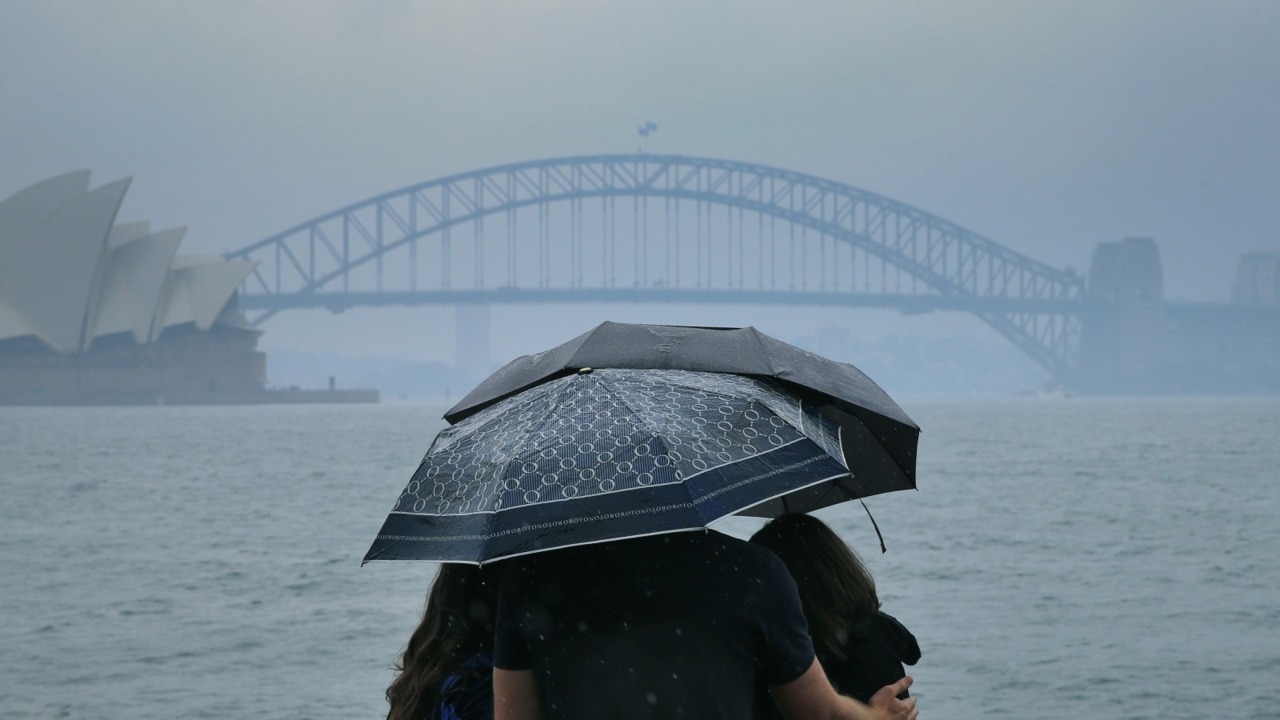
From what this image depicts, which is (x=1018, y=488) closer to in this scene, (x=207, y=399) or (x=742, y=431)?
(x=742, y=431)

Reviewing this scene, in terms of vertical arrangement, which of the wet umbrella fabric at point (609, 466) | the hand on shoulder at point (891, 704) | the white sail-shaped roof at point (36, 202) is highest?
the white sail-shaped roof at point (36, 202)

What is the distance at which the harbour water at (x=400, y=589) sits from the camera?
650 cm

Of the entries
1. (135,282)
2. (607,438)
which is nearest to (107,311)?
(135,282)

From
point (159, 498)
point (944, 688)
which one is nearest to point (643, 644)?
point (944, 688)

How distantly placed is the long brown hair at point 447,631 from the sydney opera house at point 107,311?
46456mm

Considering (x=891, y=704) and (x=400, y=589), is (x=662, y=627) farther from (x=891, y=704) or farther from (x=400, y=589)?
(x=400, y=589)

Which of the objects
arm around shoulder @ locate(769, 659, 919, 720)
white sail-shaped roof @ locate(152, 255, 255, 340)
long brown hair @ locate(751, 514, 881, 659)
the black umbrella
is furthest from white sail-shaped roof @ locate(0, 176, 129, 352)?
arm around shoulder @ locate(769, 659, 919, 720)

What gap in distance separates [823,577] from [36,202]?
159 feet

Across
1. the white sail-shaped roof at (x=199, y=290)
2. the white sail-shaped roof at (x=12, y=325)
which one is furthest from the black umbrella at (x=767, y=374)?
the white sail-shaped roof at (x=199, y=290)

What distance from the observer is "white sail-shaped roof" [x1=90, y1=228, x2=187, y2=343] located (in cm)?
4994

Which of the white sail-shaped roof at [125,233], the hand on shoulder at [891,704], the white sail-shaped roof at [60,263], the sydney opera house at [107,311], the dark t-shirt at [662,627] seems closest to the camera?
the dark t-shirt at [662,627]

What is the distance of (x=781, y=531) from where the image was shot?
160 cm

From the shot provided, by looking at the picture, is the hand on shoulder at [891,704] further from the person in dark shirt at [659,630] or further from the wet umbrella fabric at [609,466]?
the wet umbrella fabric at [609,466]

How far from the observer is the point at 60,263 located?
47312 millimetres
